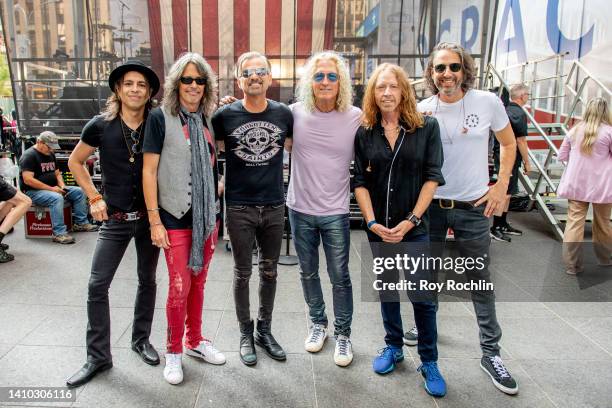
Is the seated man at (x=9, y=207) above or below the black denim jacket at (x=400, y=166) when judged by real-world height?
below

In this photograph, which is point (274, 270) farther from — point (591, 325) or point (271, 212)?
point (591, 325)

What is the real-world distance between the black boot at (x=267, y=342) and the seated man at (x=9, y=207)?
371 cm

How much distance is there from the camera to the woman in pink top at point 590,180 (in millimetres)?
4926

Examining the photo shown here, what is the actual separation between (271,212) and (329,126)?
0.65m

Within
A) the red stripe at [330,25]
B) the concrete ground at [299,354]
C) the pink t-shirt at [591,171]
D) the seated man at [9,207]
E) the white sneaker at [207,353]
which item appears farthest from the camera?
the red stripe at [330,25]

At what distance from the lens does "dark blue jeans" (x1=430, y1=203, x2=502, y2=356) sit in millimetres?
2748

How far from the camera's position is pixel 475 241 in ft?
9.05

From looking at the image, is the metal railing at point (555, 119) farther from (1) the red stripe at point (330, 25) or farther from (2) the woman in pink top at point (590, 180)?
(1) the red stripe at point (330, 25)

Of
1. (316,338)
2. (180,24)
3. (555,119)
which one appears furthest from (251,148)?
(555,119)

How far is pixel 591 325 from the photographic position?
3.63m

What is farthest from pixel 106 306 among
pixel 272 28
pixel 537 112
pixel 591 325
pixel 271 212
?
pixel 537 112

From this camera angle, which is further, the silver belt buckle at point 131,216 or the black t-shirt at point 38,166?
the black t-shirt at point 38,166

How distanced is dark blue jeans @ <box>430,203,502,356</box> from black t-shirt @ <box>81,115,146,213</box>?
181 centimetres

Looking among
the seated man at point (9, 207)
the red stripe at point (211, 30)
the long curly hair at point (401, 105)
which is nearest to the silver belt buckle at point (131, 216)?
the long curly hair at point (401, 105)
